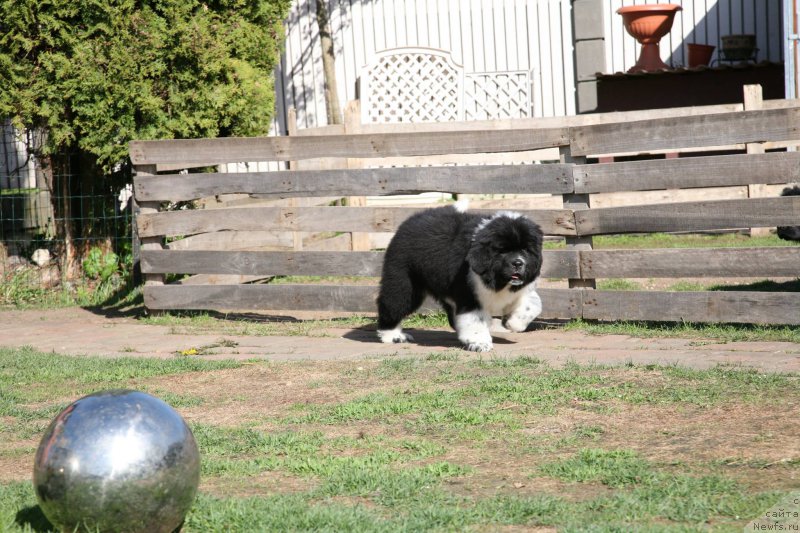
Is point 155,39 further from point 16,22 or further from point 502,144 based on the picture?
point 502,144

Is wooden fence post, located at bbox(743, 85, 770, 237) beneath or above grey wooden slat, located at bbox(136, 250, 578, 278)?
above

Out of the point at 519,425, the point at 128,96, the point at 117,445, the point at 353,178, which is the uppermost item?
the point at 128,96

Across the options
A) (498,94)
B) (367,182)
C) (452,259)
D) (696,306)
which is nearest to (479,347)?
(452,259)

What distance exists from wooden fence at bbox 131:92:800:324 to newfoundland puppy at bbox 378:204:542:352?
0.82 m

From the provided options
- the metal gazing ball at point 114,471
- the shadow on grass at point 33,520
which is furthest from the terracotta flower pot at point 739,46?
the shadow on grass at point 33,520

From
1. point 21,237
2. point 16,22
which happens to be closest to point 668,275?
point 16,22

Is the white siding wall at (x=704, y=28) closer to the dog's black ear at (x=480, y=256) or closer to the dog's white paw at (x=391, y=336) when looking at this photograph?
the dog's white paw at (x=391, y=336)

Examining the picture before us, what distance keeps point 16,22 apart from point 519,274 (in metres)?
6.58

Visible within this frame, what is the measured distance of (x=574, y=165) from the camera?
871 cm

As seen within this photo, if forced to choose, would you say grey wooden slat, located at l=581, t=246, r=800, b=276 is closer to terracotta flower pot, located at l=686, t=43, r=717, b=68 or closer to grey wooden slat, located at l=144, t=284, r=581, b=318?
grey wooden slat, located at l=144, t=284, r=581, b=318

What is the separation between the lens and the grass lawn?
4141 mm

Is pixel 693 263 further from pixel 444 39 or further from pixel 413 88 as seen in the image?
pixel 444 39

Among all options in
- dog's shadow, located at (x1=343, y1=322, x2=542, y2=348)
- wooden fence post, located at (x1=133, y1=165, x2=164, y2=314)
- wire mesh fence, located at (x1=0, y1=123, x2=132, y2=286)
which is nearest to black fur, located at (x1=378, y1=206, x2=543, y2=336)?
dog's shadow, located at (x1=343, y1=322, x2=542, y2=348)

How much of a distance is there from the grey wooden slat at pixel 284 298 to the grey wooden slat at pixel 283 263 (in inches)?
6.2
